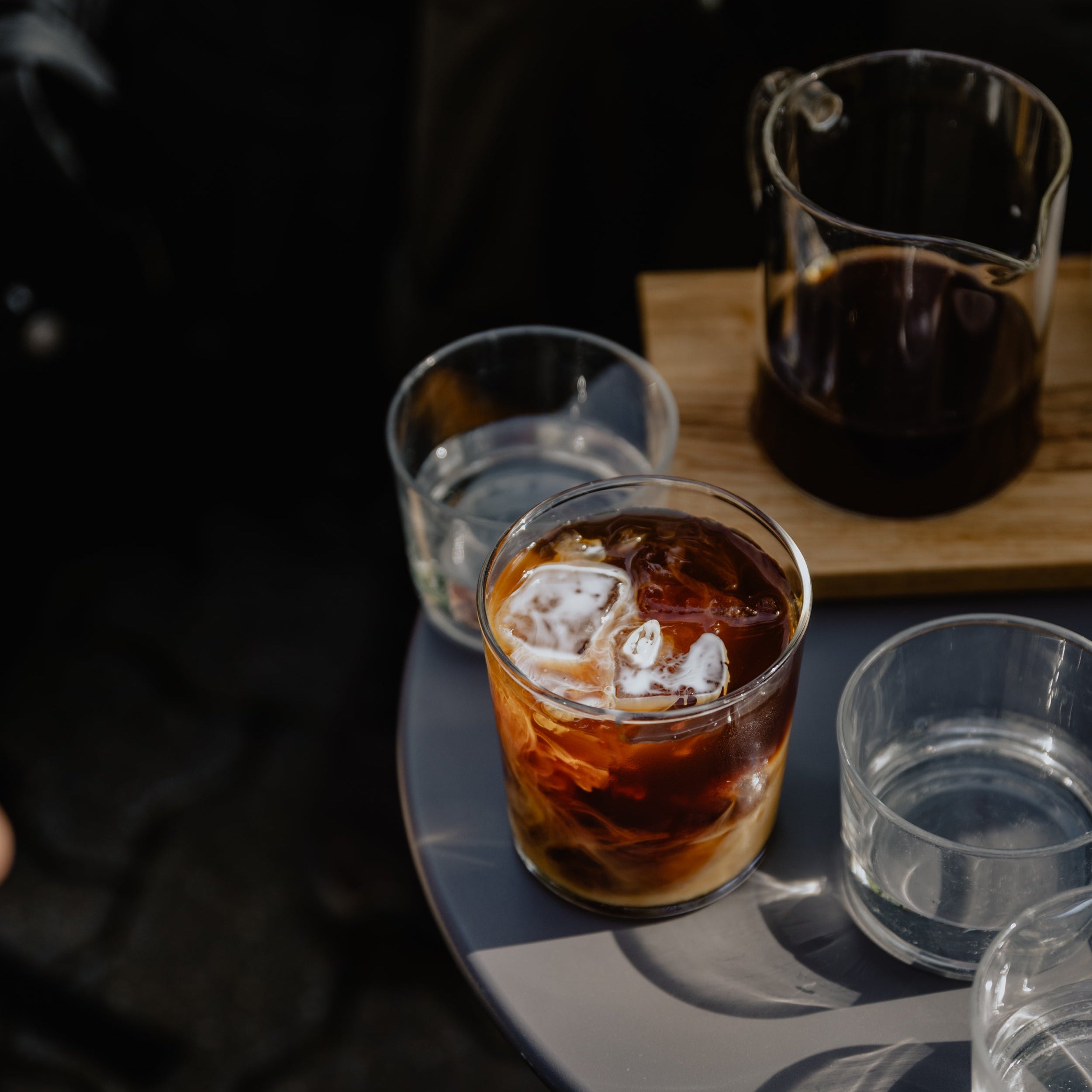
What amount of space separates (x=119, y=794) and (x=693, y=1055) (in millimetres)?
821

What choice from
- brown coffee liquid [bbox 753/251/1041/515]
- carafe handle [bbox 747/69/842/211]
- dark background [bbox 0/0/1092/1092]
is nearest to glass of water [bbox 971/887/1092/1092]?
brown coffee liquid [bbox 753/251/1041/515]

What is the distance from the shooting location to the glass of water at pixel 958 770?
47cm

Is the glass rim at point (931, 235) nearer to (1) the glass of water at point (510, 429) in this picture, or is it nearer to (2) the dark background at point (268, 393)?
(1) the glass of water at point (510, 429)

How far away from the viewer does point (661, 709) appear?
442mm

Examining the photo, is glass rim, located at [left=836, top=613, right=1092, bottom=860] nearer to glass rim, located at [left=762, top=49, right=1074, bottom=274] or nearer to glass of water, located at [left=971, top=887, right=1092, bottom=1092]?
glass of water, located at [left=971, top=887, right=1092, bottom=1092]

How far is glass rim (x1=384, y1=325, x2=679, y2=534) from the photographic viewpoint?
0.57 metres

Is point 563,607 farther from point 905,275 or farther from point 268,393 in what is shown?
point 268,393

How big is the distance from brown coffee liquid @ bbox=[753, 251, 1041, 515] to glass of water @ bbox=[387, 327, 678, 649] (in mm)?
66

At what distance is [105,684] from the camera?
1.24 metres

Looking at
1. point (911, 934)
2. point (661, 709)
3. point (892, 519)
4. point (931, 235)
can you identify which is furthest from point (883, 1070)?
point (931, 235)

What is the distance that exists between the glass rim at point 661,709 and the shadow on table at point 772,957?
12 cm

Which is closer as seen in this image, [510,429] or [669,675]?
[669,675]

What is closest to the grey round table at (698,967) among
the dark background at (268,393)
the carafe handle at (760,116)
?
the carafe handle at (760,116)

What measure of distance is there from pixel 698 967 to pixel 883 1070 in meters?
Result: 0.07
